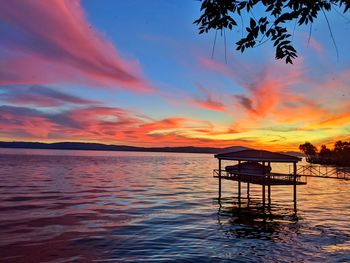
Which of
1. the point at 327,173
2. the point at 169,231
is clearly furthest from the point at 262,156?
the point at 327,173

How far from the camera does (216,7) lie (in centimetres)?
570

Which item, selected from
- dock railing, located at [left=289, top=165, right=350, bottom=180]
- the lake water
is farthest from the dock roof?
dock railing, located at [left=289, top=165, right=350, bottom=180]

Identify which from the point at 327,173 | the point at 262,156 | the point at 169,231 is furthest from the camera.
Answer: the point at 327,173

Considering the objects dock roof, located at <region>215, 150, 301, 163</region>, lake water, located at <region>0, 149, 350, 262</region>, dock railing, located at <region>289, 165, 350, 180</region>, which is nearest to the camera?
lake water, located at <region>0, 149, 350, 262</region>

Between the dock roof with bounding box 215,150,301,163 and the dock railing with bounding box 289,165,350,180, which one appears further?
the dock railing with bounding box 289,165,350,180

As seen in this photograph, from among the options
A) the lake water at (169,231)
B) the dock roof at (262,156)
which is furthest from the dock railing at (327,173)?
the lake water at (169,231)

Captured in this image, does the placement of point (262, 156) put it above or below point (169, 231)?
above

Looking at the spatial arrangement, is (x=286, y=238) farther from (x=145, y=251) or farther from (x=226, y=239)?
(x=145, y=251)

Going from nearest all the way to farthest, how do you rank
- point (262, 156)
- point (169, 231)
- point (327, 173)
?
1. point (169, 231)
2. point (262, 156)
3. point (327, 173)

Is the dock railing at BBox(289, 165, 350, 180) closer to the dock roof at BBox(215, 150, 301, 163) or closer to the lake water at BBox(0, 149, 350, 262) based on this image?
the dock roof at BBox(215, 150, 301, 163)

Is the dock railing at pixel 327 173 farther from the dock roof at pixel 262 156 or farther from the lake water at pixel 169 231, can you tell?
the lake water at pixel 169 231

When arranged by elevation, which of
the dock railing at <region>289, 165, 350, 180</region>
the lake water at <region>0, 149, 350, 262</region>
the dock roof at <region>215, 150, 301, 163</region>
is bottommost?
the lake water at <region>0, 149, 350, 262</region>

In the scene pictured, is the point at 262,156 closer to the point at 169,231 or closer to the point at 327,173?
the point at 169,231

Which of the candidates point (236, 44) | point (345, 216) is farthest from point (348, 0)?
point (345, 216)
